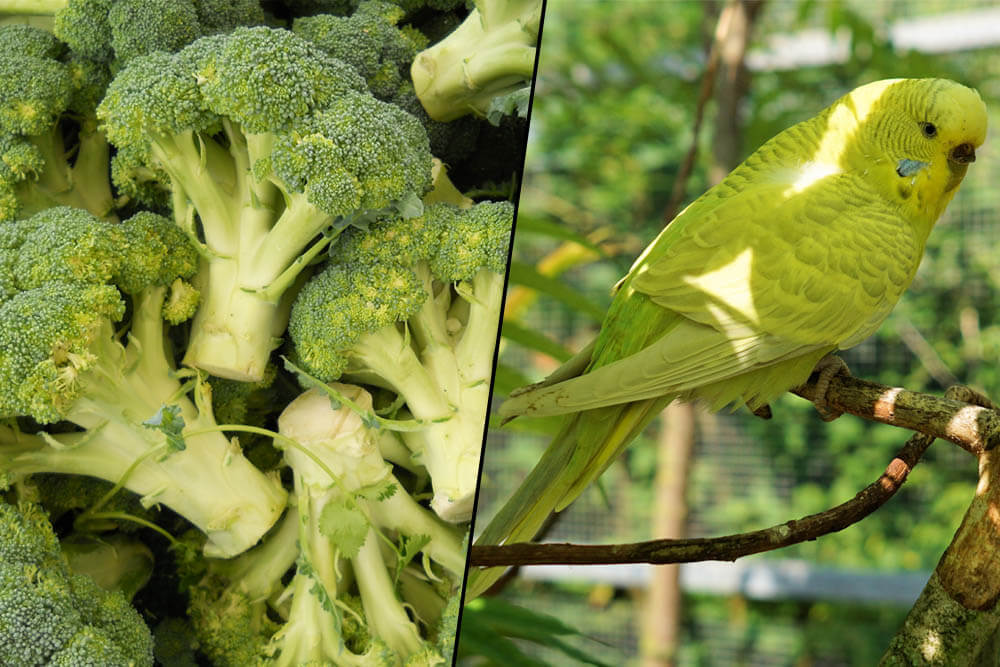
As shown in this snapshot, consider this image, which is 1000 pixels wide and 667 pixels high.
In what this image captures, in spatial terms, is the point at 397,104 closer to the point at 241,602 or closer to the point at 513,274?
the point at 513,274

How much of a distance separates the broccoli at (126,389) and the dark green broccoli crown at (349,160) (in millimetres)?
119

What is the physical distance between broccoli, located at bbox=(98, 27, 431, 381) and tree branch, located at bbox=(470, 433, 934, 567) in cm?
27

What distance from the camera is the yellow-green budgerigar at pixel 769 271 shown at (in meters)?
0.39

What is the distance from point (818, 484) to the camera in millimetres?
1599

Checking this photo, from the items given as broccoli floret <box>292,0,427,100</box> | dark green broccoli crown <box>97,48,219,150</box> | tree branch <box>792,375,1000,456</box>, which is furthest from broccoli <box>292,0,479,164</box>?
tree branch <box>792,375,1000,456</box>

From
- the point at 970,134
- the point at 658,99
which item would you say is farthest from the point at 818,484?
the point at 970,134

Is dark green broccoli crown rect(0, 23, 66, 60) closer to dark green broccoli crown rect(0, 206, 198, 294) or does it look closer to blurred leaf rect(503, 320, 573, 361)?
dark green broccoli crown rect(0, 206, 198, 294)

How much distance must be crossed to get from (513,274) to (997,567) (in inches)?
13.4

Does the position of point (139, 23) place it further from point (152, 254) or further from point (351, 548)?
point (351, 548)

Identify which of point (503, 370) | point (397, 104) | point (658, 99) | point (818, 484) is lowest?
point (818, 484)

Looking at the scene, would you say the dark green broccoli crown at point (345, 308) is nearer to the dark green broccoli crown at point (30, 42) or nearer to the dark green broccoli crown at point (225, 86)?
the dark green broccoli crown at point (225, 86)

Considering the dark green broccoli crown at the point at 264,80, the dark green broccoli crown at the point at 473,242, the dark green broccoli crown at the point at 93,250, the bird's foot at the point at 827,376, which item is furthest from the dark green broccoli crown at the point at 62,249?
the bird's foot at the point at 827,376

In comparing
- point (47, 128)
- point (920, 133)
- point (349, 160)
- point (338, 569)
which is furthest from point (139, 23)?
point (920, 133)

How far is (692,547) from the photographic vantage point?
0.35 metres
